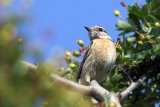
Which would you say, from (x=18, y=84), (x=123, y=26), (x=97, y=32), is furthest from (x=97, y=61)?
(x=18, y=84)

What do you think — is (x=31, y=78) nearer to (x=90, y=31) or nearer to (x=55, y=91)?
(x=55, y=91)

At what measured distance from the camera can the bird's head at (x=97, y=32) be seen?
7.77 m

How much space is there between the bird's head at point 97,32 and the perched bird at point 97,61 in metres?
0.14

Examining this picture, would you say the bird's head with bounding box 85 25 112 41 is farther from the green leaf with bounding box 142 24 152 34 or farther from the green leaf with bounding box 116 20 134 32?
the green leaf with bounding box 142 24 152 34

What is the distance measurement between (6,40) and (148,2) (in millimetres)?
4633

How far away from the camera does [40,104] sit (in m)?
1.05

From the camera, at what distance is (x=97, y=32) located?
7875mm

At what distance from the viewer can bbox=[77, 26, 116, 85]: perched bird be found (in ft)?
21.1

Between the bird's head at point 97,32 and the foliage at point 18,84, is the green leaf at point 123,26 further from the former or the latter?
the foliage at point 18,84

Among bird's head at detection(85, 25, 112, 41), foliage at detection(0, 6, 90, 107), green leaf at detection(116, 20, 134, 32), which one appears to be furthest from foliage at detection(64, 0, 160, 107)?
foliage at detection(0, 6, 90, 107)

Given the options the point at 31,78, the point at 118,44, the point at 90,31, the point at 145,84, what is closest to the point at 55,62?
the point at 31,78

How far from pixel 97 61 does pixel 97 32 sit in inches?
40.7

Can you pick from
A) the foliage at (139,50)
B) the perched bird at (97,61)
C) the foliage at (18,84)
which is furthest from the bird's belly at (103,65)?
the foliage at (18,84)

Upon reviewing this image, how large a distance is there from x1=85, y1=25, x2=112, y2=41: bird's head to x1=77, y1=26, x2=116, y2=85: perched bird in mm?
144
